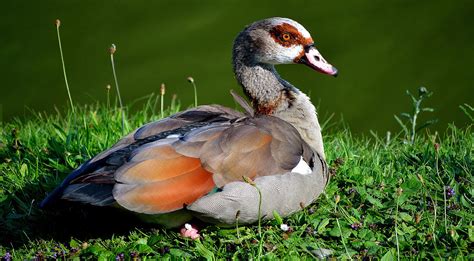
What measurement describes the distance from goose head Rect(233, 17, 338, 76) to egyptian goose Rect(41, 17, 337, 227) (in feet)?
1.34

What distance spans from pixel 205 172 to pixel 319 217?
623 mm

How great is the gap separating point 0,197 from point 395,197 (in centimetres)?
210

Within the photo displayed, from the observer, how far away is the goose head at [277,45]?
4945 mm

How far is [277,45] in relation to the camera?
4.95m

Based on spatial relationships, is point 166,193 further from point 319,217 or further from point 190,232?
point 319,217

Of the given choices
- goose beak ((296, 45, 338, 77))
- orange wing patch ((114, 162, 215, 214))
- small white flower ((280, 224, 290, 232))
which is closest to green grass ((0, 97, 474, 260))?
small white flower ((280, 224, 290, 232))

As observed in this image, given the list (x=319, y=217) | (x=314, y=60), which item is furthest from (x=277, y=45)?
(x=319, y=217)

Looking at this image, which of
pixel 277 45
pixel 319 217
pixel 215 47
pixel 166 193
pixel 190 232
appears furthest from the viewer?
pixel 215 47

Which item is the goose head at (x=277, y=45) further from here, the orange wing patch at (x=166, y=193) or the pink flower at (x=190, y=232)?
the pink flower at (x=190, y=232)

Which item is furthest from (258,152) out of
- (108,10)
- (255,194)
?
(108,10)

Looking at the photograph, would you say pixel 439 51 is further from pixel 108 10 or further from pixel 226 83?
pixel 108 10

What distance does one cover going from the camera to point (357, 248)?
12.9 ft

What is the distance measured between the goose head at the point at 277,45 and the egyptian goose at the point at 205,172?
0.41 m

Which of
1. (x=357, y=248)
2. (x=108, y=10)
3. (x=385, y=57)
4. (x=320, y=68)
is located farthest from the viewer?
(x=108, y=10)
